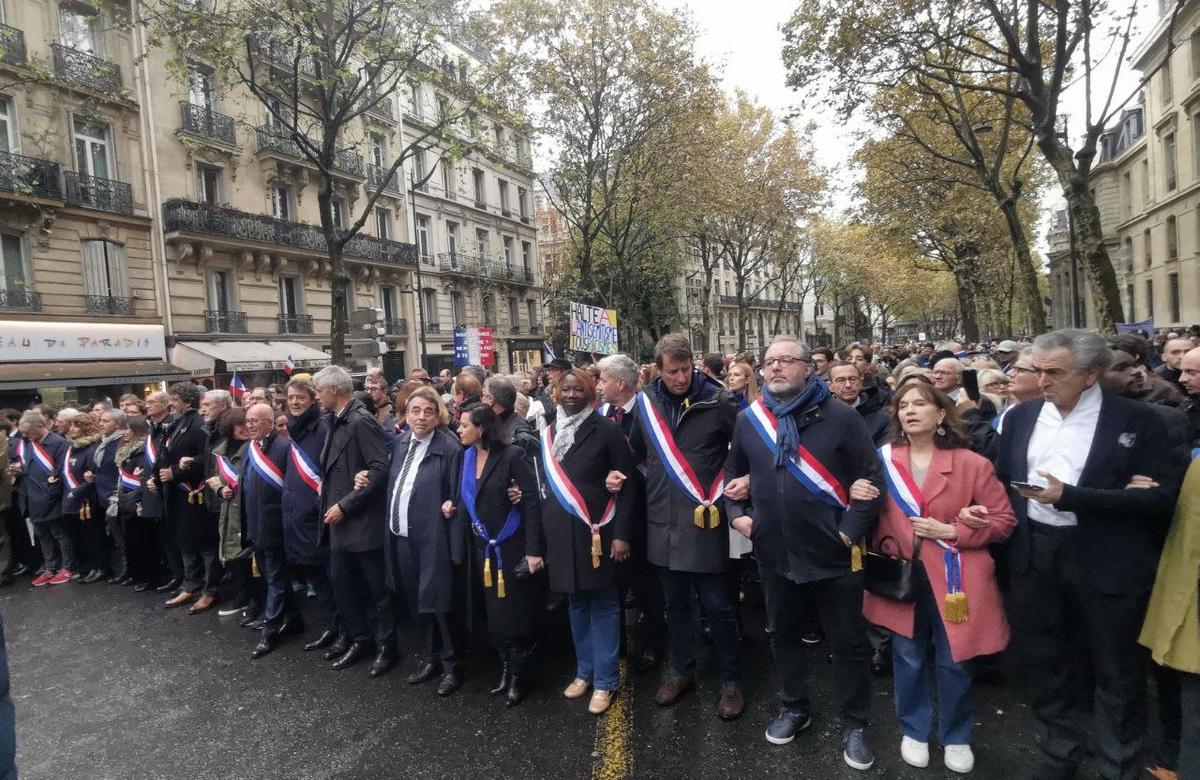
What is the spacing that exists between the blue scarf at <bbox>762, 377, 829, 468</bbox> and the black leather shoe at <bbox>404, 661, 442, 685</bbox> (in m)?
2.88

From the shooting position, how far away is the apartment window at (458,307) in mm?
32969

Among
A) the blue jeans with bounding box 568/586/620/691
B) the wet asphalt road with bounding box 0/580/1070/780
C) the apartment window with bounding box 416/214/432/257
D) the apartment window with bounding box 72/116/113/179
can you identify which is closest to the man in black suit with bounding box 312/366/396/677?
the wet asphalt road with bounding box 0/580/1070/780

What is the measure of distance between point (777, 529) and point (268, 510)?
4009mm

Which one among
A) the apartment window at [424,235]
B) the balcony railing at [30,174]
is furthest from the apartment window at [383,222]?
the balcony railing at [30,174]

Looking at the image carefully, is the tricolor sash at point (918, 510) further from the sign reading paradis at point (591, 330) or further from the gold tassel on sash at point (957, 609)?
the sign reading paradis at point (591, 330)

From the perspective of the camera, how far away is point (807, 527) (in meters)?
3.23

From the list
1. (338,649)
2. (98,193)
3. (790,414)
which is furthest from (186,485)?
(98,193)

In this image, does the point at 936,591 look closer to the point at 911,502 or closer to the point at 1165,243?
the point at 911,502

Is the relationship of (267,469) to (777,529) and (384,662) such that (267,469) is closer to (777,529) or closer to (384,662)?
(384,662)

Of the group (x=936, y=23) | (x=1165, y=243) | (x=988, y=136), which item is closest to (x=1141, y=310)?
(x=1165, y=243)

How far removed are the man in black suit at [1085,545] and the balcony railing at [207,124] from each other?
24.3 metres

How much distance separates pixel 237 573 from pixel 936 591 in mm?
6706

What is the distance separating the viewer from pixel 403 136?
97.5 feet

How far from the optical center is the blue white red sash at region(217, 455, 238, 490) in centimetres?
558
